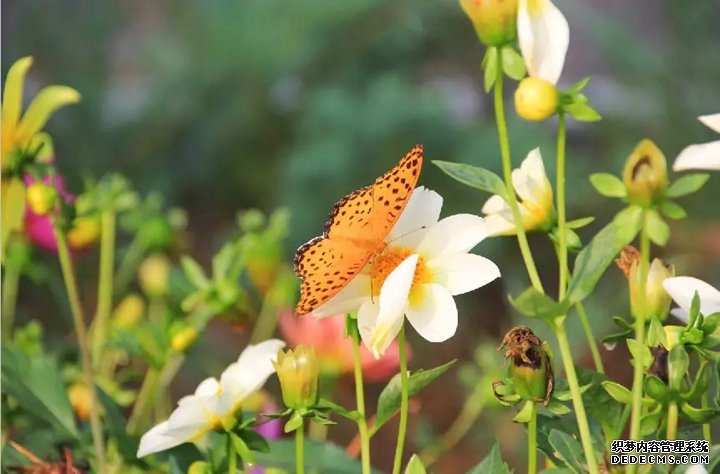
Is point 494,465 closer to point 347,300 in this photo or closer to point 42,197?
point 347,300

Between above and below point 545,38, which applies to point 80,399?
below

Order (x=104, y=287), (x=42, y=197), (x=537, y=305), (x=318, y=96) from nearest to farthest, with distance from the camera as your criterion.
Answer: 1. (x=537, y=305)
2. (x=42, y=197)
3. (x=104, y=287)
4. (x=318, y=96)

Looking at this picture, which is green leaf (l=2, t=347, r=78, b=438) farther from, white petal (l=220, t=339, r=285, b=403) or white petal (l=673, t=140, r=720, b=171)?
white petal (l=673, t=140, r=720, b=171)

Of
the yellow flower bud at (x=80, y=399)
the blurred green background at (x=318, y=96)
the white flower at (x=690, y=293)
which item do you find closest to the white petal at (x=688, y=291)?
the white flower at (x=690, y=293)

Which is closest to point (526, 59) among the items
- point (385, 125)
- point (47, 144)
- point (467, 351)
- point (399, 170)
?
point (399, 170)

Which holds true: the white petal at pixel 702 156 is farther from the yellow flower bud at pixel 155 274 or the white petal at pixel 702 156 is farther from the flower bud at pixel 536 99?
the yellow flower bud at pixel 155 274

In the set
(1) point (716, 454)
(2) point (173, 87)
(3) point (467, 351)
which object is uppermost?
(2) point (173, 87)

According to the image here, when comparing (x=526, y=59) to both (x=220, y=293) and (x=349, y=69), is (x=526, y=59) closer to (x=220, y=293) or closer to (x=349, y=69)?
(x=220, y=293)

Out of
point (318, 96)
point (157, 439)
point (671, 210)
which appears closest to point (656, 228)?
point (671, 210)
